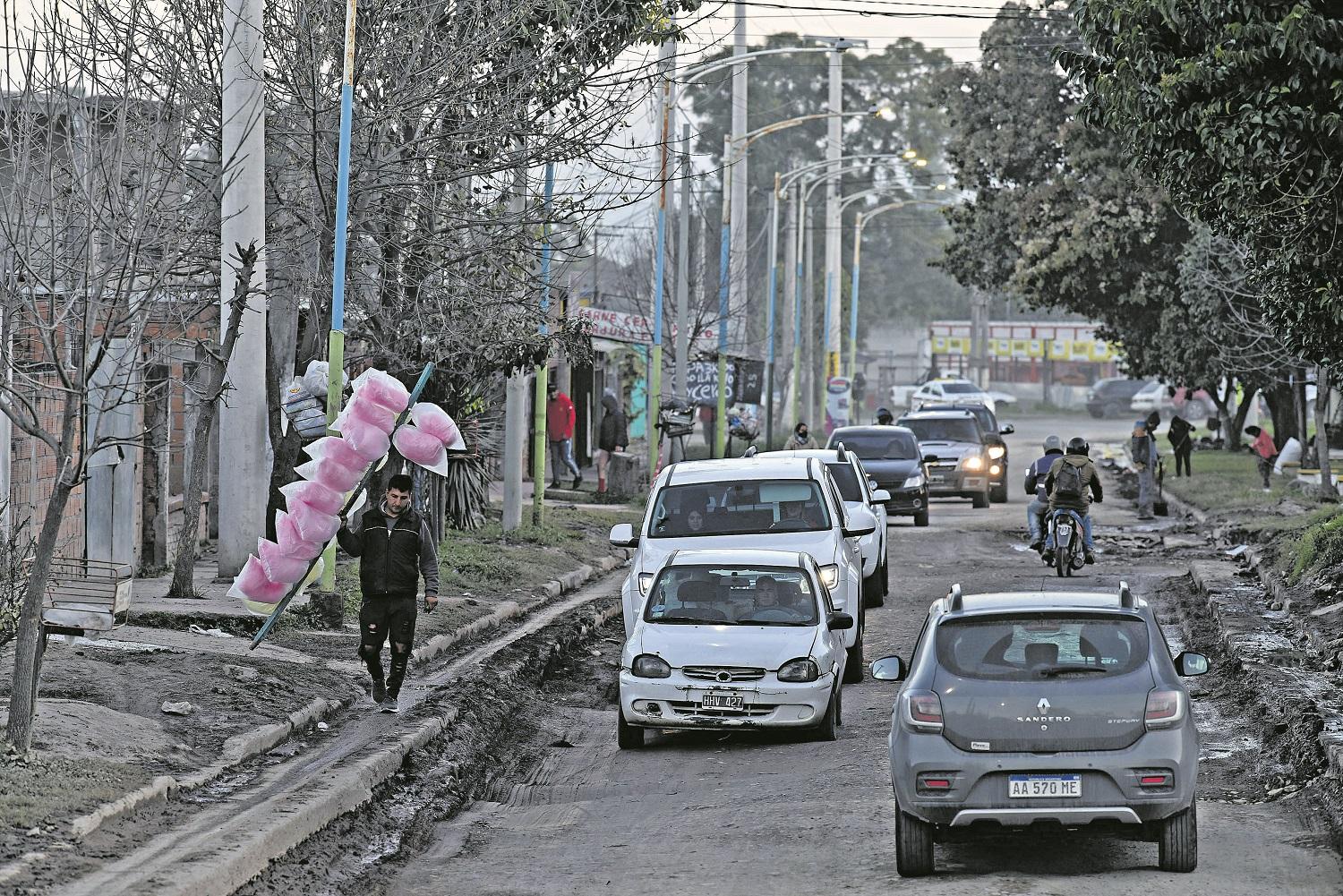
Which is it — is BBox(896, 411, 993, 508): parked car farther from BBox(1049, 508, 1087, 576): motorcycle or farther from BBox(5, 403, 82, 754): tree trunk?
BBox(5, 403, 82, 754): tree trunk

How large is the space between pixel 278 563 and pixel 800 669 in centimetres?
398

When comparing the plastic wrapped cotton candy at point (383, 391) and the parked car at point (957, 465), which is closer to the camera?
the plastic wrapped cotton candy at point (383, 391)

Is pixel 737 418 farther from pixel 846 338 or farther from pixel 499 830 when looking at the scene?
pixel 846 338

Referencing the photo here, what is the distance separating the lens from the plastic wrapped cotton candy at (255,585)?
570 inches

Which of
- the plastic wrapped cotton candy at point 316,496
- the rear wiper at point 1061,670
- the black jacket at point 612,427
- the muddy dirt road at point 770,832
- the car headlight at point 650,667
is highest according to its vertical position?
the black jacket at point 612,427

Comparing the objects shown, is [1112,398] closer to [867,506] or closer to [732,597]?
[867,506]

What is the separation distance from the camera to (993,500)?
131ft

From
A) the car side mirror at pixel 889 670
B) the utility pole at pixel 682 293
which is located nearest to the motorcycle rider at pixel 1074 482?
the utility pole at pixel 682 293

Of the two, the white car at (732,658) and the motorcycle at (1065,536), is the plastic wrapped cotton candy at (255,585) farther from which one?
the motorcycle at (1065,536)

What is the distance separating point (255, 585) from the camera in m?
14.5

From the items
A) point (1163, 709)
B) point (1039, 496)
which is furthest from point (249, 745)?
point (1039, 496)

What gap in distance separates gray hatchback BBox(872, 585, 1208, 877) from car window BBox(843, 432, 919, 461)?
2227 centimetres

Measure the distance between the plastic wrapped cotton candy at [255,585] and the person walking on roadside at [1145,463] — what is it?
2153 cm

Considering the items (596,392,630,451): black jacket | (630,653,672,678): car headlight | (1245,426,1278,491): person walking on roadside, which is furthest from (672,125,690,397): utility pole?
(630,653,672,678): car headlight
